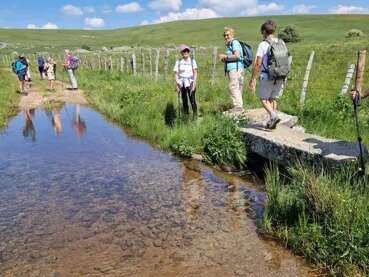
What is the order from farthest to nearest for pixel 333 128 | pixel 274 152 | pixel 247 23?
pixel 247 23, pixel 333 128, pixel 274 152

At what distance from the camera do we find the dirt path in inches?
759

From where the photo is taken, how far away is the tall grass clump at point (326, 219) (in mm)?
4848

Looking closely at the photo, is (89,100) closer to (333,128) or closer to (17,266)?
(333,128)

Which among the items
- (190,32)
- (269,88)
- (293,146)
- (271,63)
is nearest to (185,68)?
(269,88)

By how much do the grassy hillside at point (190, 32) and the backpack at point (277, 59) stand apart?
97242 millimetres

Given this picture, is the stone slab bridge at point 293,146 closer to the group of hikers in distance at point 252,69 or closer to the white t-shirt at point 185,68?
the group of hikers in distance at point 252,69

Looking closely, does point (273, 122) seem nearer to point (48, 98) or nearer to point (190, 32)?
point (48, 98)

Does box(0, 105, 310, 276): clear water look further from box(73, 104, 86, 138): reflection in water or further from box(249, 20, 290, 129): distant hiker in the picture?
box(73, 104, 86, 138): reflection in water

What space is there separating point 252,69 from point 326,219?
160 inches

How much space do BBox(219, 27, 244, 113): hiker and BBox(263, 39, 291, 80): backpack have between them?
2.38 m

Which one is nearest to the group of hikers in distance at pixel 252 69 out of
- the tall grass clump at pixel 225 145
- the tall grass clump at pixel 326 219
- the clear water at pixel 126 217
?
the tall grass clump at pixel 225 145

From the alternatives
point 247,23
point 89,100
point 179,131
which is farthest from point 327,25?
point 179,131

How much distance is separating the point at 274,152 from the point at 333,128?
2.46 meters

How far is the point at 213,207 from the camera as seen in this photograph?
6.97 m
